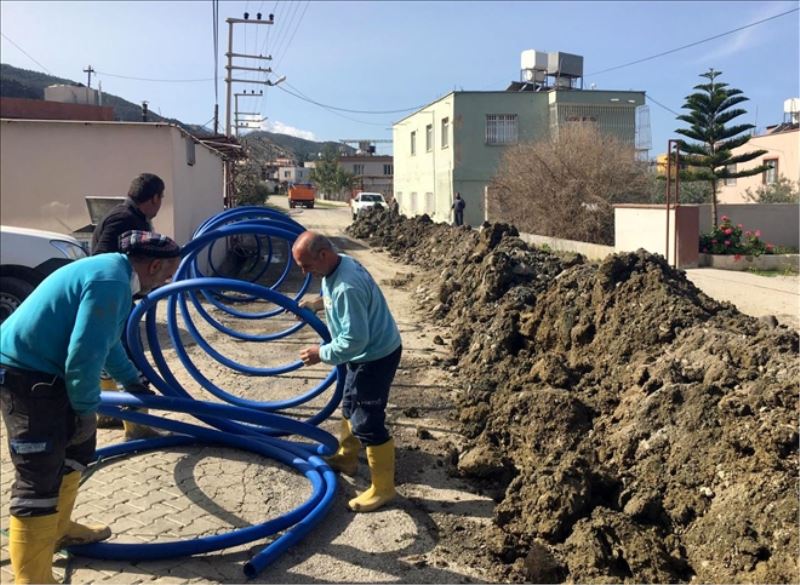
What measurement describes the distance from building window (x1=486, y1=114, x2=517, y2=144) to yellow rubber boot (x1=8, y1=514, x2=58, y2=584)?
27935mm

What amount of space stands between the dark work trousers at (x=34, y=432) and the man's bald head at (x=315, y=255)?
57.8 inches

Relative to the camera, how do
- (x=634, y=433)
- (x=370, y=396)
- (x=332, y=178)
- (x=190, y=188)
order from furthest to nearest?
(x=332, y=178) → (x=190, y=188) → (x=634, y=433) → (x=370, y=396)

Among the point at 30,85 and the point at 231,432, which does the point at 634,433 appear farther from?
the point at 30,85

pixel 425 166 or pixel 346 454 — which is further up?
pixel 425 166

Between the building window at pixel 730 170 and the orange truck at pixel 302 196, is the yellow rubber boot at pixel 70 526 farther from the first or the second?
the orange truck at pixel 302 196

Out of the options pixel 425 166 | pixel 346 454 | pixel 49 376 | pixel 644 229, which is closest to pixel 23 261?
pixel 346 454

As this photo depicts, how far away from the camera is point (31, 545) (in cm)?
302

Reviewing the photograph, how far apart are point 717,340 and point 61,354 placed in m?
4.39

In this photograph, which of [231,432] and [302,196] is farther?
[302,196]

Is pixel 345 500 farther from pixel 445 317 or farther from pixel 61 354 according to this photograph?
pixel 445 317

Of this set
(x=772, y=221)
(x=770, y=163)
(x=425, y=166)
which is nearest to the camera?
(x=772, y=221)

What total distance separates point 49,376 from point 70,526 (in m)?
1.02

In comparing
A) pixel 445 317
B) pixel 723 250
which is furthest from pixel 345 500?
pixel 723 250

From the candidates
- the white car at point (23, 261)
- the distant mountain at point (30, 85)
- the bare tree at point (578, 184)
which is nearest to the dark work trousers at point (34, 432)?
the white car at point (23, 261)
